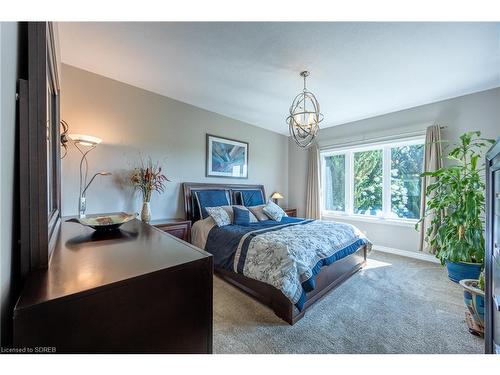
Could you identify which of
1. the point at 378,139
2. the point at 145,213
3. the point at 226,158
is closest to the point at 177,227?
the point at 145,213

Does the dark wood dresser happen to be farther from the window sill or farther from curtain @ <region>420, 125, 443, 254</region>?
the window sill

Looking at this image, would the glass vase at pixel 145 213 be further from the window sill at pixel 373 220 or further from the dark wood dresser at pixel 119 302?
the window sill at pixel 373 220

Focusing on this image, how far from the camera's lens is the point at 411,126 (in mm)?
3545

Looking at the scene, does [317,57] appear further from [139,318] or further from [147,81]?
[139,318]

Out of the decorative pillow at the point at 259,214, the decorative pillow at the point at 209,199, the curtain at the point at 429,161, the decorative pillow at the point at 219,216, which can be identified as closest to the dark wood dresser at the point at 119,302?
the decorative pillow at the point at 219,216

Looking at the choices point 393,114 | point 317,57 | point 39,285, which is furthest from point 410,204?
point 39,285

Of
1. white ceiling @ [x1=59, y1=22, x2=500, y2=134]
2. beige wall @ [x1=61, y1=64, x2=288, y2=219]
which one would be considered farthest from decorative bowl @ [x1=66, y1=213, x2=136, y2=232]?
white ceiling @ [x1=59, y1=22, x2=500, y2=134]

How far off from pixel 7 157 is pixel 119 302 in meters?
0.57

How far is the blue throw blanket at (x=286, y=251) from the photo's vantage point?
6.19 ft

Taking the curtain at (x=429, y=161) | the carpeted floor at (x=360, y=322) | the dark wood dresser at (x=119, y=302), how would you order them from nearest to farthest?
the dark wood dresser at (x=119, y=302)
the carpeted floor at (x=360, y=322)
the curtain at (x=429, y=161)

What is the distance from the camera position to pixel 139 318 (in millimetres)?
688

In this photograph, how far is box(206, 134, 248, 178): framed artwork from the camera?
12.5 feet

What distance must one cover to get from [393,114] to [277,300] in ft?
12.4

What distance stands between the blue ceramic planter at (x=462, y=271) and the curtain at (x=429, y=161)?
1.90ft
